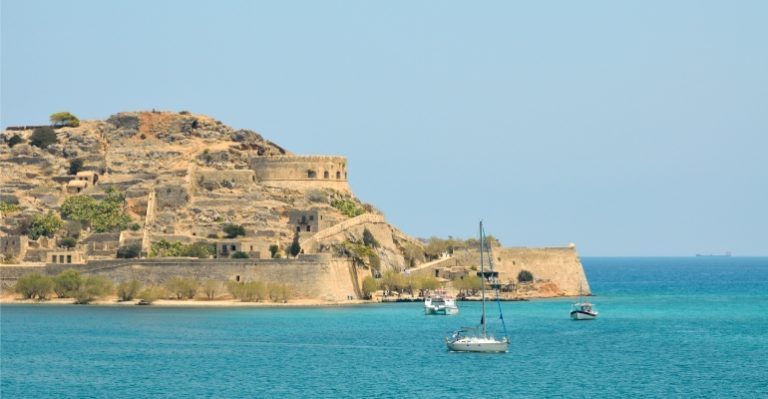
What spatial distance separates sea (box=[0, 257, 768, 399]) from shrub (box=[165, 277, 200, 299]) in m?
3.17

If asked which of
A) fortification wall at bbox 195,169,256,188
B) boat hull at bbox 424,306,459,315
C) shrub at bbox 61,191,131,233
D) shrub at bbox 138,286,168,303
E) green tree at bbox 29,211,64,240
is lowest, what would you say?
boat hull at bbox 424,306,459,315

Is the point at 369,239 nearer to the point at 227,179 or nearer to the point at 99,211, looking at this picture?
the point at 227,179

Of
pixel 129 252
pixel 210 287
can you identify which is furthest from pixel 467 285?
pixel 129 252

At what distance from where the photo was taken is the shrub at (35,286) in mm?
90625

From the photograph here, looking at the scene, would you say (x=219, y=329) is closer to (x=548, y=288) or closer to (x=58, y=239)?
(x=58, y=239)

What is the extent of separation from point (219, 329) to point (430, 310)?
15.7 metres

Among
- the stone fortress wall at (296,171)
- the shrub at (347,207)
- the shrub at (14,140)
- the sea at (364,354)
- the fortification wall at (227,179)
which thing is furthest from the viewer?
the shrub at (14,140)

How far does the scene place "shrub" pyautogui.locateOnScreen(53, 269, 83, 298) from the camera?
296 feet

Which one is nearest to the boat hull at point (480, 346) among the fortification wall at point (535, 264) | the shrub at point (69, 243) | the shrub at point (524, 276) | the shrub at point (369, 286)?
the shrub at point (369, 286)

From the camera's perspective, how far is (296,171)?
105438 mm

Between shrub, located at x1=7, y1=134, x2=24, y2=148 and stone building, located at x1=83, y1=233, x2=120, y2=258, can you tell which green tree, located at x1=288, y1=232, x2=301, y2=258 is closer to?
stone building, located at x1=83, y1=233, x2=120, y2=258

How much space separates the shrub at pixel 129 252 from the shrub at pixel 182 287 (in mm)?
3845

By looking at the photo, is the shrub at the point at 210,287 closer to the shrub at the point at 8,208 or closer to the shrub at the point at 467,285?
the shrub at the point at 8,208

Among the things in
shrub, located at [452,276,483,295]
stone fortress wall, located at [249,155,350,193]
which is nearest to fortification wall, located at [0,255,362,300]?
shrub, located at [452,276,483,295]
